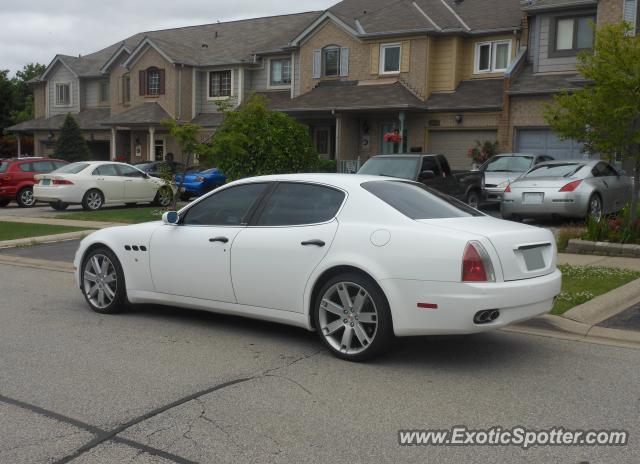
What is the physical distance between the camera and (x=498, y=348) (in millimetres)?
6477

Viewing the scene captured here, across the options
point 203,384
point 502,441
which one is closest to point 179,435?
point 203,384

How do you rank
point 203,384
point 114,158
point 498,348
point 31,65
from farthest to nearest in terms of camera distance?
point 31,65, point 114,158, point 498,348, point 203,384

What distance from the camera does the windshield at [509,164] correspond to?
772 inches

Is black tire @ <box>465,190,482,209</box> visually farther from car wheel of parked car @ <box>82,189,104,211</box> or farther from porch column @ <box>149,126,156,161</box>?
porch column @ <box>149,126,156,161</box>

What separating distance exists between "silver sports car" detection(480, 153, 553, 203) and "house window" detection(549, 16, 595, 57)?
6.82m

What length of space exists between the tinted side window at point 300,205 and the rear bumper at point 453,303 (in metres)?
1.00

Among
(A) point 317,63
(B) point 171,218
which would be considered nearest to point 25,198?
(A) point 317,63

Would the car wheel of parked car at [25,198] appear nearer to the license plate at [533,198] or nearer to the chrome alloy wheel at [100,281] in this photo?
the license plate at [533,198]

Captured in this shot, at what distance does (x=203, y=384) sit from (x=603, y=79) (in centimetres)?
854

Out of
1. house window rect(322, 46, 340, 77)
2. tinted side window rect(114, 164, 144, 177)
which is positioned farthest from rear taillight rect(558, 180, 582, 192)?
house window rect(322, 46, 340, 77)

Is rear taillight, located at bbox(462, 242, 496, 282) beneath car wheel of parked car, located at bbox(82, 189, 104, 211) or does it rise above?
above

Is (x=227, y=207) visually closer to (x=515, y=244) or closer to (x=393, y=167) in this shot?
(x=515, y=244)

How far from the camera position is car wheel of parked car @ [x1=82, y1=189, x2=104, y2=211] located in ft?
69.7

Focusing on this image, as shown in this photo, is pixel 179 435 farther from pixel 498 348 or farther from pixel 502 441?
pixel 498 348
